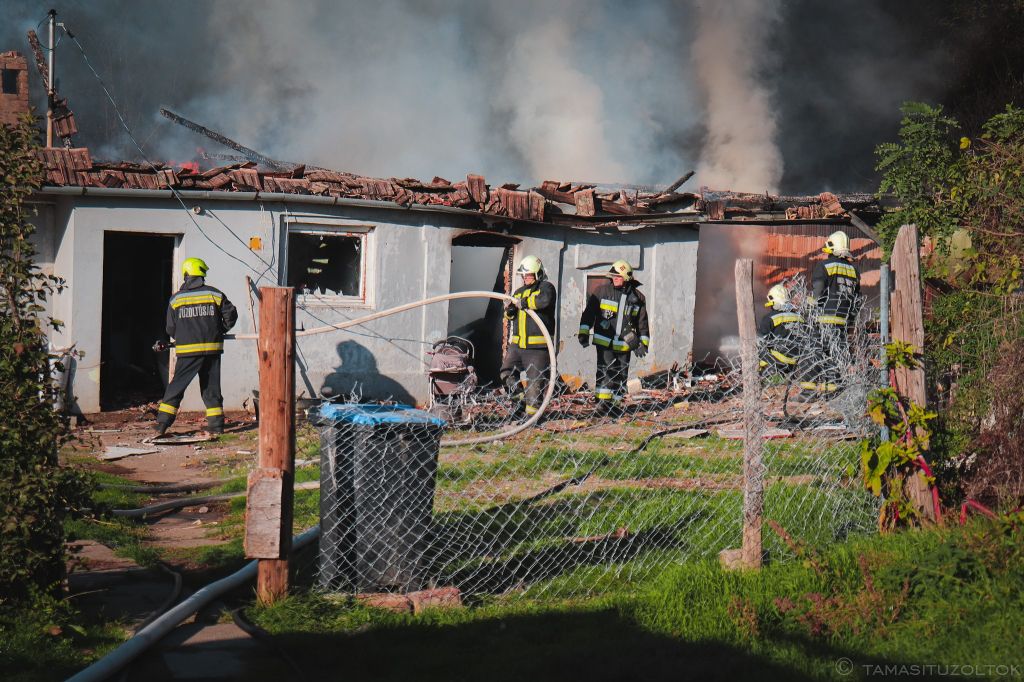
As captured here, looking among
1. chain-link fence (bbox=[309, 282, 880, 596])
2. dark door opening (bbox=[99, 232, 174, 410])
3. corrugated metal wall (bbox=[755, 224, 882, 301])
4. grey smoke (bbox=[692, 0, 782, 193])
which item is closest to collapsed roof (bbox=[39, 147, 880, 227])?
corrugated metal wall (bbox=[755, 224, 882, 301])

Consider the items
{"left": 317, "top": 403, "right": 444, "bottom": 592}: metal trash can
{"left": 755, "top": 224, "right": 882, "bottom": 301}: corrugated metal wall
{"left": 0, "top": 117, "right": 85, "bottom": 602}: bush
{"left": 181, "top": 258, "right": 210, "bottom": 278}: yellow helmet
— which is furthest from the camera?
{"left": 755, "top": 224, "right": 882, "bottom": 301}: corrugated metal wall

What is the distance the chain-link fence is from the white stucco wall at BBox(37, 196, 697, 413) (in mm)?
5426

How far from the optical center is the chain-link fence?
4.92 m

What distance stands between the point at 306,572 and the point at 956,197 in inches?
244

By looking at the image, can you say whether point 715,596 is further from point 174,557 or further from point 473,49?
point 473,49

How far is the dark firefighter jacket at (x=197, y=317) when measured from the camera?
426 inches

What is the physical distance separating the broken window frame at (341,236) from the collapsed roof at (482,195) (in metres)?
0.44

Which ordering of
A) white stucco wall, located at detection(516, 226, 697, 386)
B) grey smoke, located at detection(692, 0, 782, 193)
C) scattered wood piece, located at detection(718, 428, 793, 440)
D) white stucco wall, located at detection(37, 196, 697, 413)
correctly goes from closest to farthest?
scattered wood piece, located at detection(718, 428, 793, 440), white stucco wall, located at detection(37, 196, 697, 413), white stucco wall, located at detection(516, 226, 697, 386), grey smoke, located at detection(692, 0, 782, 193)

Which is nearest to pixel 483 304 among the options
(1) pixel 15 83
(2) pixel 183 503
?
(2) pixel 183 503

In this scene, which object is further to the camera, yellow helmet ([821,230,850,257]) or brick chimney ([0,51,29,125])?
brick chimney ([0,51,29,125])

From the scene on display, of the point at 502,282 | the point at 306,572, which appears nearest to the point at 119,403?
the point at 502,282

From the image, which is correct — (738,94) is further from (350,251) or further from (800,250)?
(350,251)

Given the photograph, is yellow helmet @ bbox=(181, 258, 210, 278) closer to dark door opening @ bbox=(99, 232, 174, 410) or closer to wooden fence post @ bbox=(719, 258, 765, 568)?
dark door opening @ bbox=(99, 232, 174, 410)

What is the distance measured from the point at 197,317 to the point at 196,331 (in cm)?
16
